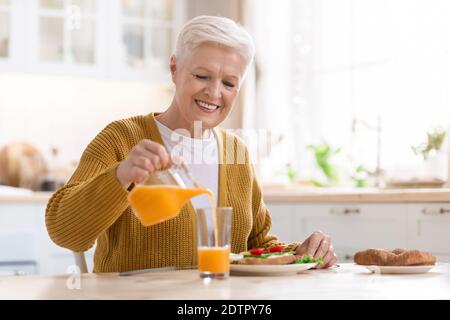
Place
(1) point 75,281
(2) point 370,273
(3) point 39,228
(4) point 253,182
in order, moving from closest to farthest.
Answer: (1) point 75,281, (2) point 370,273, (4) point 253,182, (3) point 39,228

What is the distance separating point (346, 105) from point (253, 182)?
2424mm

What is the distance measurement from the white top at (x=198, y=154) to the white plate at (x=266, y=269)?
531 millimetres

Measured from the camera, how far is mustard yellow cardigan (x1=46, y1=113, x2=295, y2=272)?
64.4 inches

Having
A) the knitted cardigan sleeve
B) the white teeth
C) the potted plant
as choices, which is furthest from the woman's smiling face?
the potted plant

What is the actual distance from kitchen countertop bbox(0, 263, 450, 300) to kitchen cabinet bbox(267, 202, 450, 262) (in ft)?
5.06

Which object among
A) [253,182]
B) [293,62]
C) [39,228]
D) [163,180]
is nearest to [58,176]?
[39,228]

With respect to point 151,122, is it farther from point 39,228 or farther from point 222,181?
point 39,228

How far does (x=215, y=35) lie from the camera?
1.90 m

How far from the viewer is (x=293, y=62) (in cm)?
484

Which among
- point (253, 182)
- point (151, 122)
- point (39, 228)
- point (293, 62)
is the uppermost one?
point (293, 62)

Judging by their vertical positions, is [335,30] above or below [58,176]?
above

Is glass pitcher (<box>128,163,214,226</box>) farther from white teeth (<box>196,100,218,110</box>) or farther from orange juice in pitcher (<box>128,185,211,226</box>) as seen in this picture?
white teeth (<box>196,100,218,110</box>)

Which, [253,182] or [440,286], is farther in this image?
[253,182]
